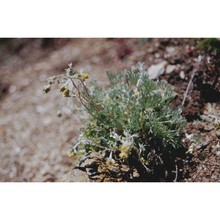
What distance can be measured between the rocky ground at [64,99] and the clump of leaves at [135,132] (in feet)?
0.51

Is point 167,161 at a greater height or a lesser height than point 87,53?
lesser

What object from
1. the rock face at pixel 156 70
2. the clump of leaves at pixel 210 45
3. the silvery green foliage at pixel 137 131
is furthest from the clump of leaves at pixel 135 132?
the clump of leaves at pixel 210 45

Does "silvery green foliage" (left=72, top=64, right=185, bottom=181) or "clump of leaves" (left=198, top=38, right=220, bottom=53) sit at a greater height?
"clump of leaves" (left=198, top=38, right=220, bottom=53)

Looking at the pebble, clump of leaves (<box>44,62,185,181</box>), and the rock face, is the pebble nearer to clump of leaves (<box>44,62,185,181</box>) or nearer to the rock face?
the rock face

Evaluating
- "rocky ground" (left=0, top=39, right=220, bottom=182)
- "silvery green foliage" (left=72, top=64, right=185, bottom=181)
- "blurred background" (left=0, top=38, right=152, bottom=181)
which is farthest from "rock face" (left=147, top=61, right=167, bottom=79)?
"silvery green foliage" (left=72, top=64, right=185, bottom=181)

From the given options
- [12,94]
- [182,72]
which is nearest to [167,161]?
[182,72]

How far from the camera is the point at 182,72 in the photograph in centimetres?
336

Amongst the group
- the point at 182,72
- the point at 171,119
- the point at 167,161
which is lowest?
the point at 167,161

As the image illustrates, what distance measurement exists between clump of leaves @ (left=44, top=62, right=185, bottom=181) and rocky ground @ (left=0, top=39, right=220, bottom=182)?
15 centimetres

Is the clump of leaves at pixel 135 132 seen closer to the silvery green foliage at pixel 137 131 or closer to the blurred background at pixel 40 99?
the silvery green foliage at pixel 137 131

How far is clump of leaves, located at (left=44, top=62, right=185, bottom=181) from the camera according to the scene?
257 centimetres

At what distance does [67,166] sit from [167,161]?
0.86 metres
